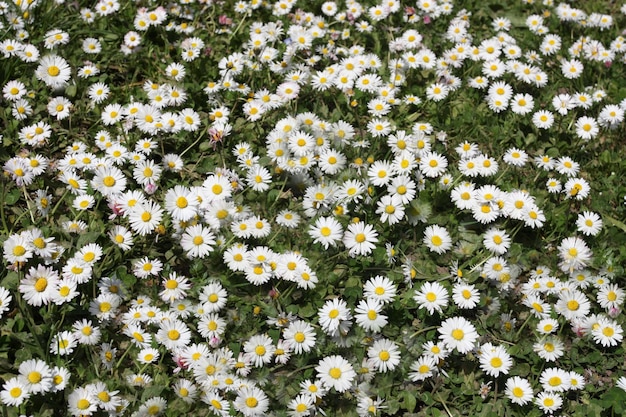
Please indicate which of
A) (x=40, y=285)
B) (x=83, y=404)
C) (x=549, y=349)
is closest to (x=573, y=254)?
(x=549, y=349)

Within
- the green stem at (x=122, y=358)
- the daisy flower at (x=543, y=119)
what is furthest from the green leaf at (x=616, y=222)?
the green stem at (x=122, y=358)

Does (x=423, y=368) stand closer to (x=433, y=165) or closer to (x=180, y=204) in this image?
(x=433, y=165)

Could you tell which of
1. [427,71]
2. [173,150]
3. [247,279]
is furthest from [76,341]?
[427,71]

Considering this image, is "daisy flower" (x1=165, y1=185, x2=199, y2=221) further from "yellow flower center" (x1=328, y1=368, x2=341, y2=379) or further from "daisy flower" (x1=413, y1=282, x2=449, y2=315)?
"daisy flower" (x1=413, y1=282, x2=449, y2=315)

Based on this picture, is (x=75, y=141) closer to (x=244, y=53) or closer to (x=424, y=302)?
(x=244, y=53)

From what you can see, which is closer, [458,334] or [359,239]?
[458,334]

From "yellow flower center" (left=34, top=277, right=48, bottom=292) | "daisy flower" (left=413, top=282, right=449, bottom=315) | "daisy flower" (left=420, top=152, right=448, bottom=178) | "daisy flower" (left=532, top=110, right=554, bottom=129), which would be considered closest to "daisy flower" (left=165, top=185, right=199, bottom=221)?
"yellow flower center" (left=34, top=277, right=48, bottom=292)

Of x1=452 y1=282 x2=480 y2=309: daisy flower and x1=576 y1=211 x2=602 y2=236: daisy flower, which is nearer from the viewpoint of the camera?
x1=452 y1=282 x2=480 y2=309: daisy flower

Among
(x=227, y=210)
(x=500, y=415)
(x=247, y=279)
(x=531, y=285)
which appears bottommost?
A: (x=500, y=415)

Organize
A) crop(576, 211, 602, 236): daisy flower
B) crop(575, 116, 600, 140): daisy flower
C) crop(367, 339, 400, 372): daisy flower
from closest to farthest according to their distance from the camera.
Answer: crop(367, 339, 400, 372): daisy flower
crop(576, 211, 602, 236): daisy flower
crop(575, 116, 600, 140): daisy flower

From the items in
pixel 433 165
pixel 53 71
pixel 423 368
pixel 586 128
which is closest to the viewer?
pixel 423 368

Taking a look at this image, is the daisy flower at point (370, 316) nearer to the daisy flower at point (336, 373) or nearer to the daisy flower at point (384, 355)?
the daisy flower at point (384, 355)
